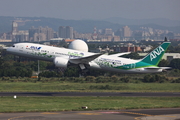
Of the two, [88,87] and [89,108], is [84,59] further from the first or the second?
[89,108]

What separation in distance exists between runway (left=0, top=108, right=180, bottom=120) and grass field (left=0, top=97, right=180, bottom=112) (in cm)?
277

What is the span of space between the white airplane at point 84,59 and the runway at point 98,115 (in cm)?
3139

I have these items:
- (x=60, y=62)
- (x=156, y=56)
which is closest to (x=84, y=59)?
(x=60, y=62)

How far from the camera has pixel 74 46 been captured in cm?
12281

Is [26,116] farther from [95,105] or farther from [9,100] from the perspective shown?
[9,100]

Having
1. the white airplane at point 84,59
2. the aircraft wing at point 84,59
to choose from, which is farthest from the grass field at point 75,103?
the white airplane at point 84,59

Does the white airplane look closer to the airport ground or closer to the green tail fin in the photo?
the green tail fin

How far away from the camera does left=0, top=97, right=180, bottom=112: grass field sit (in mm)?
37312

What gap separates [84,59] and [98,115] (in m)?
35.2

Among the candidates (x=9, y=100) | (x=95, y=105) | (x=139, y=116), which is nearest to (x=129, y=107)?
(x=95, y=105)

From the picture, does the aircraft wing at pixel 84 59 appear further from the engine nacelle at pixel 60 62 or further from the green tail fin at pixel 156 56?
the green tail fin at pixel 156 56

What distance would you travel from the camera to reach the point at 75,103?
42.2 meters

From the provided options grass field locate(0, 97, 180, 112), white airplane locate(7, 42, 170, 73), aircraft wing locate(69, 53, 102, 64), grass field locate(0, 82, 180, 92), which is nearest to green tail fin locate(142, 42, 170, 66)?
white airplane locate(7, 42, 170, 73)

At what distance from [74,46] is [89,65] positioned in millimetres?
54644
